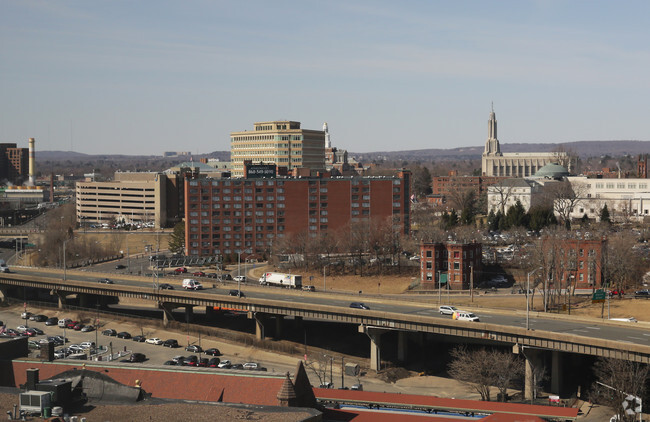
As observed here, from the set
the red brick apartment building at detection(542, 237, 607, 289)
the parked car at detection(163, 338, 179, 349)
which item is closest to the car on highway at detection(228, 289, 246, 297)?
the parked car at detection(163, 338, 179, 349)

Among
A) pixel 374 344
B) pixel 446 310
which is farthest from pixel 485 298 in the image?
pixel 374 344

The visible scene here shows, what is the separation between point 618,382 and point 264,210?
10669cm

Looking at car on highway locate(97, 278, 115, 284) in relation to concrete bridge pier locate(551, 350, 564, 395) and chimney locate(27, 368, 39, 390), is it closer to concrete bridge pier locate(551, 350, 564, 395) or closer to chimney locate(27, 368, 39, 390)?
concrete bridge pier locate(551, 350, 564, 395)

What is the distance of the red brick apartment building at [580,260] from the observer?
122250 millimetres

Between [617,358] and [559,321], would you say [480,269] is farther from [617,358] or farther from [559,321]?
A: [617,358]

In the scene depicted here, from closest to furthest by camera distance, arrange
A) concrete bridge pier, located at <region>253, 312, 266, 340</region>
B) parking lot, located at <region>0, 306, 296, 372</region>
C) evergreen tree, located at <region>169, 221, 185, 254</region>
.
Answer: parking lot, located at <region>0, 306, 296, 372</region> → concrete bridge pier, located at <region>253, 312, 266, 340</region> → evergreen tree, located at <region>169, 221, 185, 254</region>

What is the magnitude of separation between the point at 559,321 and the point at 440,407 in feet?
120

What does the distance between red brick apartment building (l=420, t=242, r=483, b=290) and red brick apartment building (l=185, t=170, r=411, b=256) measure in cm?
3806

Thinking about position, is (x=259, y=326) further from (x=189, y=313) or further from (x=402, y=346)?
(x=402, y=346)

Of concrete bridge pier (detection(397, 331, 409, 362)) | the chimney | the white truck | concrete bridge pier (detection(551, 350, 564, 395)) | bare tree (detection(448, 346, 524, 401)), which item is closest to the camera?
the chimney

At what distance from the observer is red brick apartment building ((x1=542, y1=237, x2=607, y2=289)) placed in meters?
122

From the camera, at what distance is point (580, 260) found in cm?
12444

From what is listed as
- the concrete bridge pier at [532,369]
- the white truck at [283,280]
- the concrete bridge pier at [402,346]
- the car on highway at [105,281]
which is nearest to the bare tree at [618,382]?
the concrete bridge pier at [532,369]

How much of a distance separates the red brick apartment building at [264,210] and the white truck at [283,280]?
120ft
